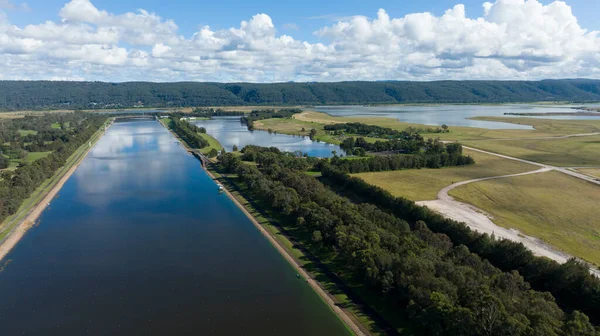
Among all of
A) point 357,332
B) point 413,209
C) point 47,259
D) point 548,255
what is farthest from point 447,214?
point 47,259

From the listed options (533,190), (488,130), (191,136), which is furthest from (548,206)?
(488,130)

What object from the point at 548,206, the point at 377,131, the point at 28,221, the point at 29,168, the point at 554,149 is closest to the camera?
the point at 28,221

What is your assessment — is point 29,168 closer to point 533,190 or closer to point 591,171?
point 533,190

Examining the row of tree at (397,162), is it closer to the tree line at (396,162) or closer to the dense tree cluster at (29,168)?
the tree line at (396,162)

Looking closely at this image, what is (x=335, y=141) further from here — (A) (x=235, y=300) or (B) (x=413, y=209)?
(A) (x=235, y=300)

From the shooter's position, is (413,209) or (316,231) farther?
(413,209)

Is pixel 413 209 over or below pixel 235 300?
over
